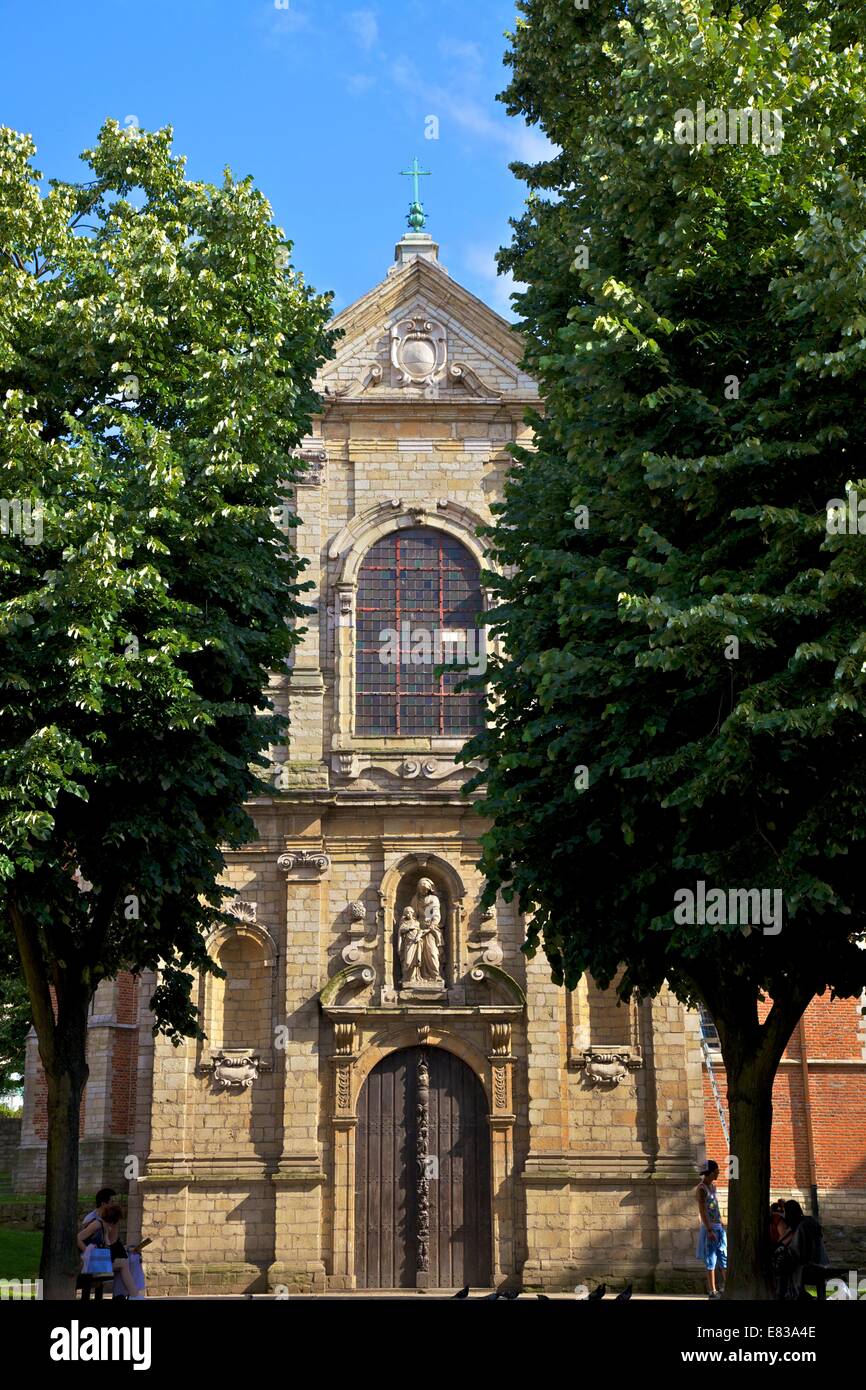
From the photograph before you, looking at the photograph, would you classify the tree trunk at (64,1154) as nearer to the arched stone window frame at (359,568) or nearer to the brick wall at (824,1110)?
the arched stone window frame at (359,568)

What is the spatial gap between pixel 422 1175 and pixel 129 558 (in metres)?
12.7

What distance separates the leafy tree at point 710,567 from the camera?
1230 centimetres

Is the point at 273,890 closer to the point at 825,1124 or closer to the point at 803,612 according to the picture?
the point at 825,1124

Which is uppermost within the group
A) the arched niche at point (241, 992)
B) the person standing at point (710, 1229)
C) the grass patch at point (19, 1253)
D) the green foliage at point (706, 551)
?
the green foliage at point (706, 551)

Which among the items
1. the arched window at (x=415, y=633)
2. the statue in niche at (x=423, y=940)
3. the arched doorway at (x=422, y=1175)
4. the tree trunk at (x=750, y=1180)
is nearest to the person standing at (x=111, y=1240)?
the tree trunk at (x=750, y=1180)

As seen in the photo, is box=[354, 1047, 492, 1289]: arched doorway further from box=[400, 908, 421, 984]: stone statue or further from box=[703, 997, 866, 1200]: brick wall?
box=[703, 997, 866, 1200]: brick wall

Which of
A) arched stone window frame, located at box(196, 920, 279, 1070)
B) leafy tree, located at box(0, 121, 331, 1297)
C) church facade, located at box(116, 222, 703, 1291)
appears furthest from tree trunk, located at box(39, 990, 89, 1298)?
arched stone window frame, located at box(196, 920, 279, 1070)

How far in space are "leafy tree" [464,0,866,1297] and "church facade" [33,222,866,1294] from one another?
8136mm

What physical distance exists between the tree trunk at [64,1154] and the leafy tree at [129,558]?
2 centimetres

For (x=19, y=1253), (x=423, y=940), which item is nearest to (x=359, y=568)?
(x=423, y=940)

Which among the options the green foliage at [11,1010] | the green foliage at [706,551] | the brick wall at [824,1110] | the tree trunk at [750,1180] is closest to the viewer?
the green foliage at [706,551]

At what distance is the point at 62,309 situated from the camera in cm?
1567

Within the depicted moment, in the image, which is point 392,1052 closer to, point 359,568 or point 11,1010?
point 359,568

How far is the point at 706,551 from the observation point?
13086 mm
